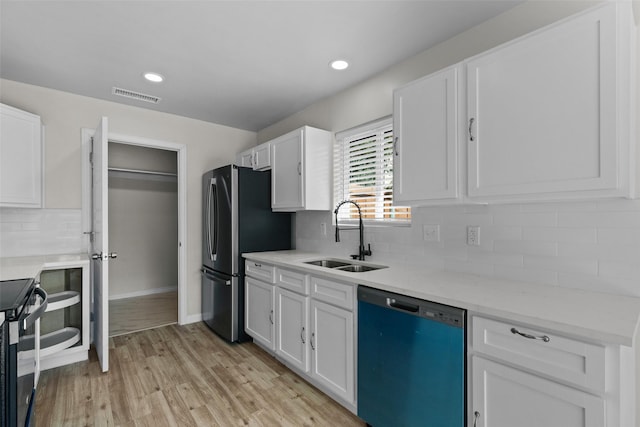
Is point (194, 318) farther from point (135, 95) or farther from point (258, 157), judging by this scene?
point (135, 95)

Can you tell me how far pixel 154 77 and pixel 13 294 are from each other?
203 centimetres

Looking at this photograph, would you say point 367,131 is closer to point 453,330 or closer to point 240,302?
point 453,330

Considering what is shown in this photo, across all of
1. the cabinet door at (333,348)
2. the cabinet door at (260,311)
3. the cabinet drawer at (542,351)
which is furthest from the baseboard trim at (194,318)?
the cabinet drawer at (542,351)

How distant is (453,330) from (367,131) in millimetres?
1894

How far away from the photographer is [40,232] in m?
2.92

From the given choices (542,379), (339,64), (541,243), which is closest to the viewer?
(542,379)

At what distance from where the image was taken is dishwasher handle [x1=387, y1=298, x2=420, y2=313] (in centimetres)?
157

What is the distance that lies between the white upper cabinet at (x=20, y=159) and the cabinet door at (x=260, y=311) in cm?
206

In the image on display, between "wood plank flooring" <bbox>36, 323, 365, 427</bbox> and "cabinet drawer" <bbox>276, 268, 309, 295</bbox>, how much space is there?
2.39 ft

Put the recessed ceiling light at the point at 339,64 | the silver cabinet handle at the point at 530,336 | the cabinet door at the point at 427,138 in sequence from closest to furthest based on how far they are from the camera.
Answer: the silver cabinet handle at the point at 530,336 < the cabinet door at the point at 427,138 < the recessed ceiling light at the point at 339,64

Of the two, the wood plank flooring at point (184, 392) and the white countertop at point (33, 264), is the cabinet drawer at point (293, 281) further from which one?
the white countertop at point (33, 264)

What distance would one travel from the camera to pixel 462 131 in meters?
1.70

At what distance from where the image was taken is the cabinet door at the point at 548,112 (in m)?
1.24

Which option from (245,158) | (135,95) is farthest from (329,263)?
(135,95)
